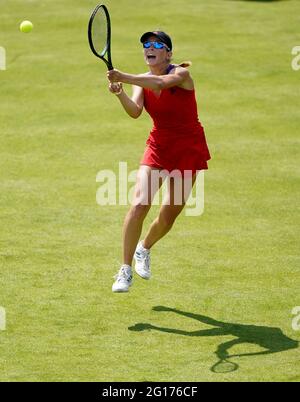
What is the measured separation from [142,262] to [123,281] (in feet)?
1.74

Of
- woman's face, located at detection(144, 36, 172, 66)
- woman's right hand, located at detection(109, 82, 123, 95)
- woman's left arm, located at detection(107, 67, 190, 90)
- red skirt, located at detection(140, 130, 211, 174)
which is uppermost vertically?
woman's face, located at detection(144, 36, 172, 66)

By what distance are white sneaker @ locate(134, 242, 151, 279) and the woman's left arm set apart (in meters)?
1.79

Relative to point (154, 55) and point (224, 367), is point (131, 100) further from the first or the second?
point (224, 367)

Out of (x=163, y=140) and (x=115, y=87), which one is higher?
(x=115, y=87)

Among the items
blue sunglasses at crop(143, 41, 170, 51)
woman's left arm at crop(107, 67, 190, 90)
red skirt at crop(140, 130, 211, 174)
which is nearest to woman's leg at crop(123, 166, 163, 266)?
red skirt at crop(140, 130, 211, 174)

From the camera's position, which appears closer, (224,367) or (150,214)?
(224,367)

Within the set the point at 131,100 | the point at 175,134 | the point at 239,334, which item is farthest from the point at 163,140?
the point at 239,334

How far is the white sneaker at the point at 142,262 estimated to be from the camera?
9703mm

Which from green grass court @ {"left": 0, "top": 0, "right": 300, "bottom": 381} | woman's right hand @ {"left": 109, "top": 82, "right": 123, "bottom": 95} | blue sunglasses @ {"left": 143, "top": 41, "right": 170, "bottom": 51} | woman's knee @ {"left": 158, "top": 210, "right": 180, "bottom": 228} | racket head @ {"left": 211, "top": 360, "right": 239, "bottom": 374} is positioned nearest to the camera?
racket head @ {"left": 211, "top": 360, "right": 239, "bottom": 374}

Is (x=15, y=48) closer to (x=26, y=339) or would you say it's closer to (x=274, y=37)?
(x=274, y=37)

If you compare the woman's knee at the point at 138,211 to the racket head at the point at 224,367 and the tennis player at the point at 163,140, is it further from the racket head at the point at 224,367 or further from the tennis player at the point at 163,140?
the racket head at the point at 224,367

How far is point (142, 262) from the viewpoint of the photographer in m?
9.82

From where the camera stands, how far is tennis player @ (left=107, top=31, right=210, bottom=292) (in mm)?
9297

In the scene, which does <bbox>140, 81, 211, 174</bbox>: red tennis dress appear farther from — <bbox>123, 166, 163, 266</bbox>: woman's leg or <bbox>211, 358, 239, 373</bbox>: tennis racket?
<bbox>211, 358, 239, 373</bbox>: tennis racket
